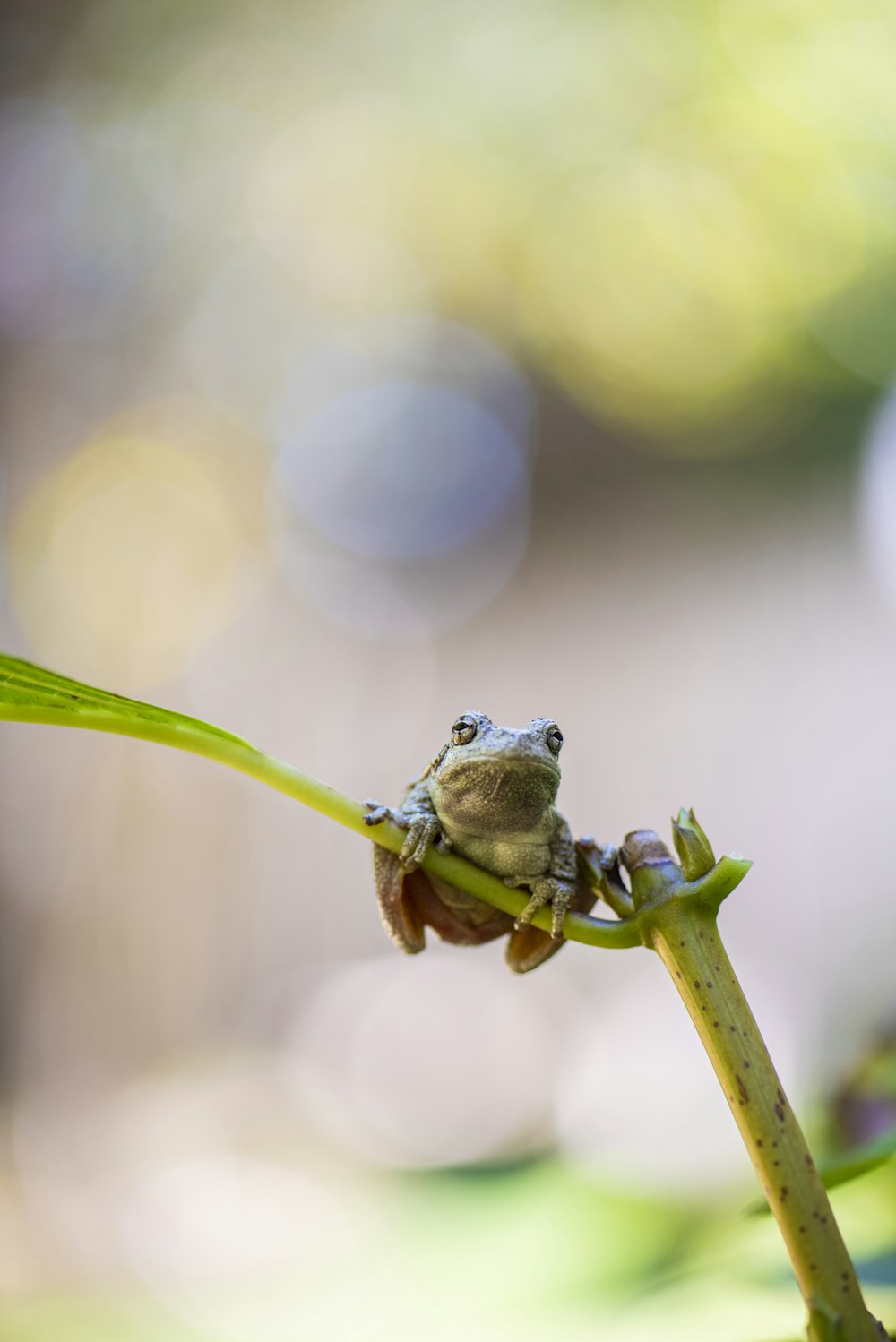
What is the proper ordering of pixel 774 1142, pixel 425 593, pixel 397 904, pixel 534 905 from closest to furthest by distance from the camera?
pixel 774 1142 → pixel 534 905 → pixel 397 904 → pixel 425 593

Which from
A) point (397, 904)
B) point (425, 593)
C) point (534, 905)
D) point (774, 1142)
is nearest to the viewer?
point (774, 1142)

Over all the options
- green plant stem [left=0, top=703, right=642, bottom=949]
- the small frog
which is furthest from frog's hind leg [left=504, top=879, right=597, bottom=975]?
green plant stem [left=0, top=703, right=642, bottom=949]

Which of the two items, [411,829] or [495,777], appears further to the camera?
[495,777]

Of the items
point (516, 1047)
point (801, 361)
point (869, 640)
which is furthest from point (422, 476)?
point (516, 1047)

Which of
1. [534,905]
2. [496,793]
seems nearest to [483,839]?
[496,793]

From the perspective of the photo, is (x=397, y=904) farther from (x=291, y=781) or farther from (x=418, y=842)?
(x=291, y=781)

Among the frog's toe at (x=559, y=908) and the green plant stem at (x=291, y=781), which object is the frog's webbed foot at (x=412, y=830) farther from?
the frog's toe at (x=559, y=908)

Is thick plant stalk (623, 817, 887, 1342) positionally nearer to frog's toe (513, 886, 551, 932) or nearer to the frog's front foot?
frog's toe (513, 886, 551, 932)
